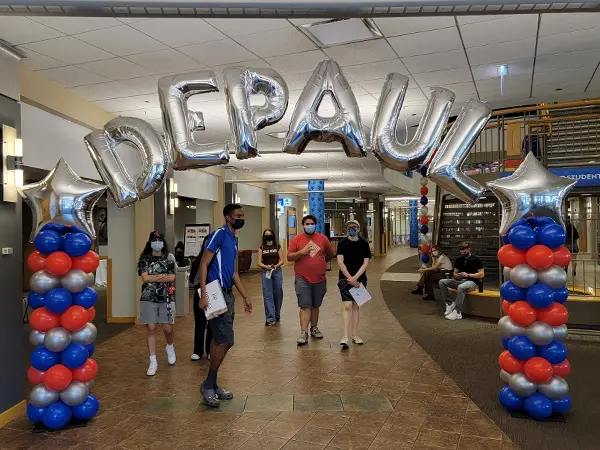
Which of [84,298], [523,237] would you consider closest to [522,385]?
[523,237]

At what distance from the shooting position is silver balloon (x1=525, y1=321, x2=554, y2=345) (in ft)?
12.5

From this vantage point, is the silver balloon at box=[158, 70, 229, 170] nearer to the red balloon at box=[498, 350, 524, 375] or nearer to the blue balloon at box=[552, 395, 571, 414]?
the red balloon at box=[498, 350, 524, 375]

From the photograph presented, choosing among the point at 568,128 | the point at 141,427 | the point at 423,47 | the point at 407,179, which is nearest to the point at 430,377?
the point at 141,427

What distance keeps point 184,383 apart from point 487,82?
15.7ft

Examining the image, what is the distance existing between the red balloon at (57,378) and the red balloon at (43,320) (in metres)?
0.30

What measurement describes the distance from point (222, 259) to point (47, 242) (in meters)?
1.33

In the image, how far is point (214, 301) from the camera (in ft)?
13.1

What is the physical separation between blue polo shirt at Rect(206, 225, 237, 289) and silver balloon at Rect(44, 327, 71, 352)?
3.76 ft

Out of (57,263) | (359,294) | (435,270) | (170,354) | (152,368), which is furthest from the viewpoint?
(435,270)

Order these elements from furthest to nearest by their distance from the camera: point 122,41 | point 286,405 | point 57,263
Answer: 1. point 122,41
2. point 286,405
3. point 57,263

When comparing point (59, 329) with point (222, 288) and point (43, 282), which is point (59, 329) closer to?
point (43, 282)

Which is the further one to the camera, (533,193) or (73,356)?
(533,193)

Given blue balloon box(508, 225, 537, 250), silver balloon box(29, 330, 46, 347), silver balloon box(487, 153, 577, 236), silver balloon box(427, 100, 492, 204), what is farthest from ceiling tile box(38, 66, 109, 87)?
blue balloon box(508, 225, 537, 250)

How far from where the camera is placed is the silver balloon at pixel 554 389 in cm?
375
